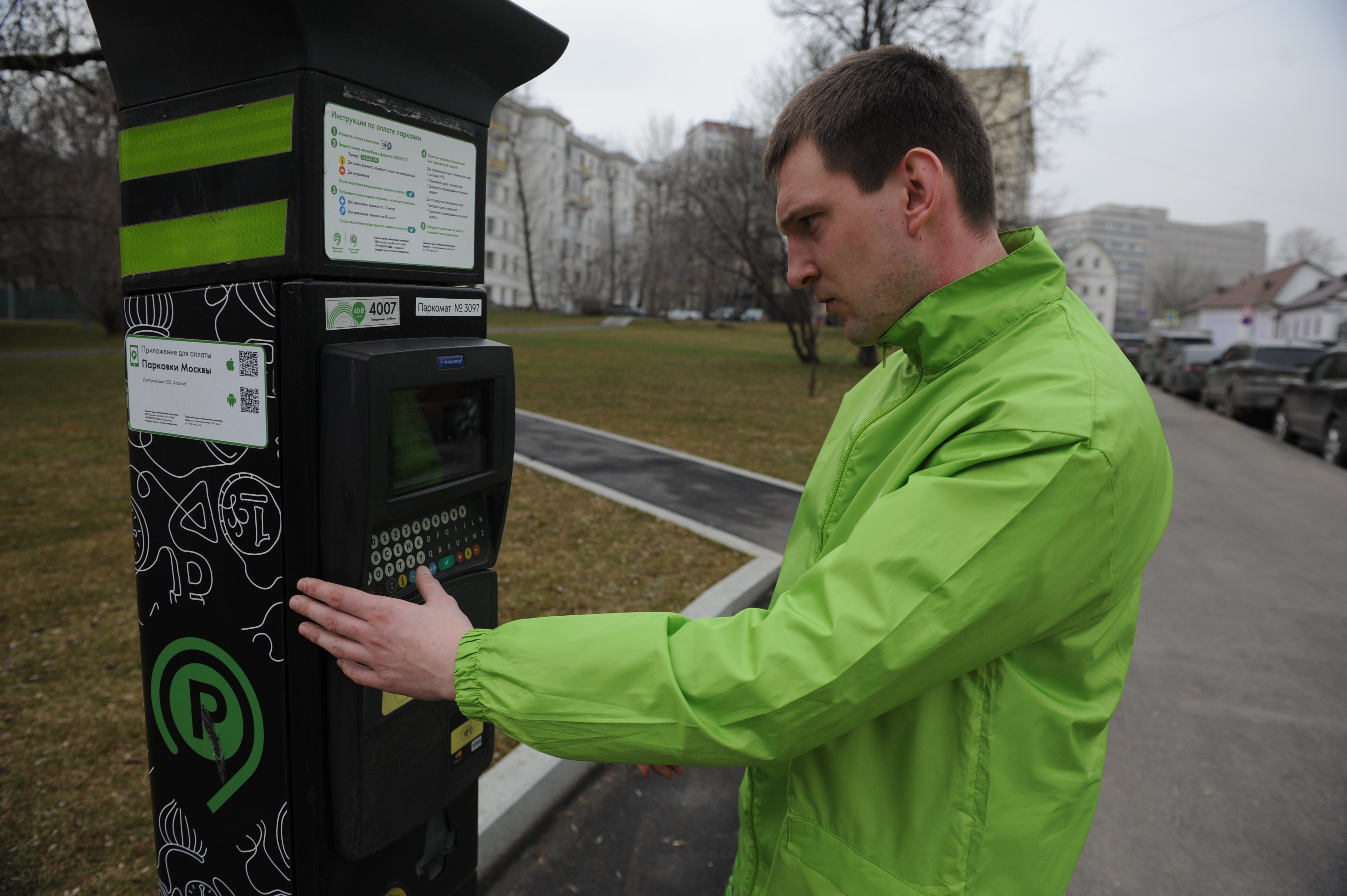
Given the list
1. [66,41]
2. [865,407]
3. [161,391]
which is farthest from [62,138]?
[865,407]

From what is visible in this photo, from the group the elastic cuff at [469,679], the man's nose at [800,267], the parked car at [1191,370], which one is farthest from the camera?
the parked car at [1191,370]

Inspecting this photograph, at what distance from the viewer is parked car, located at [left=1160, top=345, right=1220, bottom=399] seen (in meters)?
20.9

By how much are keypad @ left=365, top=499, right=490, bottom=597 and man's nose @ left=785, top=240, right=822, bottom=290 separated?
83 centimetres

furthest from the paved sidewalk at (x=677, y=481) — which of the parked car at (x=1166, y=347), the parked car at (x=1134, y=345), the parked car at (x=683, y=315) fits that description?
the parked car at (x=683, y=315)

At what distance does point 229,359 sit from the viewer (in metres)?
1.46

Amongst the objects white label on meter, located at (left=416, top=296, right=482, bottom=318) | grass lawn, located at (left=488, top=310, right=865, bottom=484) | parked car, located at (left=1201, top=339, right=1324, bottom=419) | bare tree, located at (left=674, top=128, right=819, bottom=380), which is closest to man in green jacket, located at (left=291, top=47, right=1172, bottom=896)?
white label on meter, located at (left=416, top=296, right=482, bottom=318)

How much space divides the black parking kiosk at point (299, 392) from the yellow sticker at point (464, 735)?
0.04ft

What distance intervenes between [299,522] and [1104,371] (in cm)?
134

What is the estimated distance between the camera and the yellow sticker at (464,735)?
1773mm

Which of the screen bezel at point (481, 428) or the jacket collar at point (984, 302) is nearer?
the jacket collar at point (984, 302)

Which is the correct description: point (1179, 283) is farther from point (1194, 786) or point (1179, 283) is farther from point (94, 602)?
point (94, 602)

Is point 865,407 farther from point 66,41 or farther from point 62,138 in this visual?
point 62,138

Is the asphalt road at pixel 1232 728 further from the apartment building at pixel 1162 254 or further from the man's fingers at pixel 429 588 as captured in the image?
the apartment building at pixel 1162 254

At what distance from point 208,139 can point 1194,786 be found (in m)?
4.22
